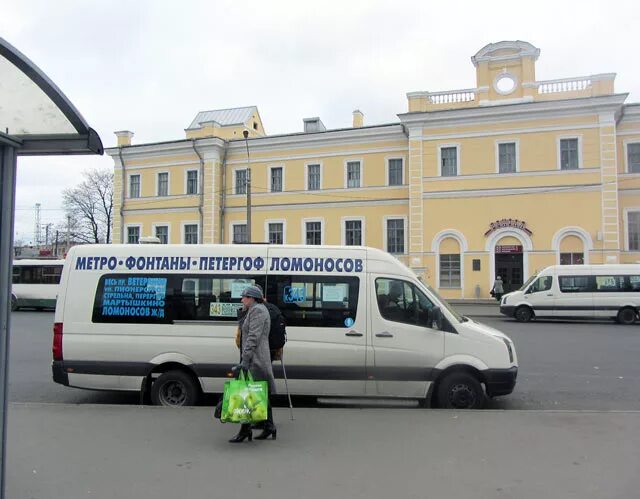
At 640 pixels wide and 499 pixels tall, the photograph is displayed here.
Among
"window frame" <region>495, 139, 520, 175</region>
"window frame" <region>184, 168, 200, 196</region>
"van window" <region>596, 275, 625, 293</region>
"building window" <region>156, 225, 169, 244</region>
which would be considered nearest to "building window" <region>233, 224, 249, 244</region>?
"window frame" <region>184, 168, 200, 196</region>

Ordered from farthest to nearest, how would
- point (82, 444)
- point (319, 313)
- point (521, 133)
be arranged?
point (521, 133) → point (319, 313) → point (82, 444)

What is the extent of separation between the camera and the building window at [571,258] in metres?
30.3

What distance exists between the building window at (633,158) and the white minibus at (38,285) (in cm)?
3206

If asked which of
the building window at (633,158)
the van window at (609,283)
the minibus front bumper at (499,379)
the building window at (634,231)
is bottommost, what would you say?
the minibus front bumper at (499,379)

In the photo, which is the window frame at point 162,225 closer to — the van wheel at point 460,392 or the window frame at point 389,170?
the window frame at point 389,170

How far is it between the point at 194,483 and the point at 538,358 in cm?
966

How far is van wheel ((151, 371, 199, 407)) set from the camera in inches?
285

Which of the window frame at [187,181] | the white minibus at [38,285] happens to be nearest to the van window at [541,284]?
the white minibus at [38,285]

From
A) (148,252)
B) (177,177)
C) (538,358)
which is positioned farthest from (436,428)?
(177,177)

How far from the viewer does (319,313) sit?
7.29 metres

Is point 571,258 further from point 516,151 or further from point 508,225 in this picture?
point 516,151

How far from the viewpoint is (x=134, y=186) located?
43.4m

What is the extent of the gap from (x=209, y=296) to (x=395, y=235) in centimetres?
2886

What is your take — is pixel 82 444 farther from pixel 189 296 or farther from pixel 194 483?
pixel 189 296
